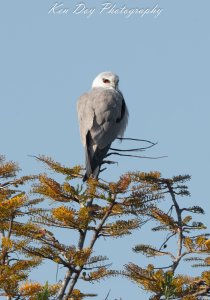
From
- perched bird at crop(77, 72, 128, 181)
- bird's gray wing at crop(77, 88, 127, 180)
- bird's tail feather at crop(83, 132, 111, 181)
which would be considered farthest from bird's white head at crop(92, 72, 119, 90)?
bird's tail feather at crop(83, 132, 111, 181)

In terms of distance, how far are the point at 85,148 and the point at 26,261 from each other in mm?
3333

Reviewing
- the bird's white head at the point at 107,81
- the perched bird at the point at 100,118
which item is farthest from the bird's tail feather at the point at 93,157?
the bird's white head at the point at 107,81

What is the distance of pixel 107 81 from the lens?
12117 millimetres

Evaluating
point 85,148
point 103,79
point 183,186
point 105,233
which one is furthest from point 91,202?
point 103,79

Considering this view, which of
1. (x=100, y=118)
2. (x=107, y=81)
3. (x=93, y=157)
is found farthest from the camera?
(x=107, y=81)

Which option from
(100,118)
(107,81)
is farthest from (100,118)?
(107,81)

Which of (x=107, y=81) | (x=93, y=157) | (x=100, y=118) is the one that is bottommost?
(x=93, y=157)

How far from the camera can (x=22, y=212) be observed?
21.8 feet

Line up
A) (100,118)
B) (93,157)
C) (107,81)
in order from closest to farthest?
(93,157), (100,118), (107,81)

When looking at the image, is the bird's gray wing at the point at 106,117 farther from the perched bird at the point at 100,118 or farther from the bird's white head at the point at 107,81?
the bird's white head at the point at 107,81

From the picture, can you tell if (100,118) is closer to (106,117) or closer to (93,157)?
(106,117)

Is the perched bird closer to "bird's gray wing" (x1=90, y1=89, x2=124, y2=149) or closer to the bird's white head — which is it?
"bird's gray wing" (x1=90, y1=89, x2=124, y2=149)

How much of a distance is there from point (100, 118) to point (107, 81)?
76.4 inches

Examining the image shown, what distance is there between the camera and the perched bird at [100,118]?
9797 millimetres
